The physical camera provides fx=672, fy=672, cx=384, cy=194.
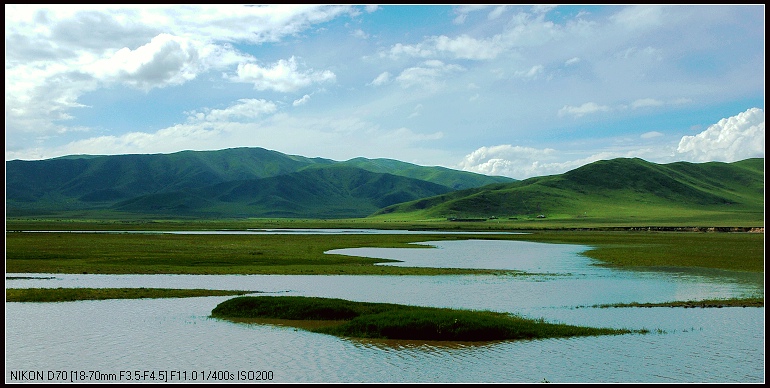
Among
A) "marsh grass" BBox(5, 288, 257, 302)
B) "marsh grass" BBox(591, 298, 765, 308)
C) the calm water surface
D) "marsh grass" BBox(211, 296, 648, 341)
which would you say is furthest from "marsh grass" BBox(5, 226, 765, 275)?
"marsh grass" BBox(211, 296, 648, 341)

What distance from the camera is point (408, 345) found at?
2947 centimetres

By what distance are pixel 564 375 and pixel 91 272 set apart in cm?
4685

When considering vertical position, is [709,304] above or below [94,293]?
below

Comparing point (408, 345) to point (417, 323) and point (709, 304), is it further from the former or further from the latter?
point (709, 304)

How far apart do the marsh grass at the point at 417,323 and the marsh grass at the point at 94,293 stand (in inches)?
338

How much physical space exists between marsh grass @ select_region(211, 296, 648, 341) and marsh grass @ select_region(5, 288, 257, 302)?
858cm

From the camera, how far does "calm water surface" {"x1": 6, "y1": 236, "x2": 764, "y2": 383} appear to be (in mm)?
24688

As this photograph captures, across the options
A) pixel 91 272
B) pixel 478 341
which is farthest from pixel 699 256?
pixel 91 272

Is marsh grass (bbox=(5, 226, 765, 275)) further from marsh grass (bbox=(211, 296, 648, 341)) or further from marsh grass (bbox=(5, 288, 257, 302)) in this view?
marsh grass (bbox=(211, 296, 648, 341))

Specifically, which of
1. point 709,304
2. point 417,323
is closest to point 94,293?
point 417,323

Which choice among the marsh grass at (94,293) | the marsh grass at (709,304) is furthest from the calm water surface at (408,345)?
the marsh grass at (94,293)

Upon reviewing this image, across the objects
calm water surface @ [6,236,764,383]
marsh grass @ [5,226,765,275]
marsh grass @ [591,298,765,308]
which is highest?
marsh grass @ [5,226,765,275]

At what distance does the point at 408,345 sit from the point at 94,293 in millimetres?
23869

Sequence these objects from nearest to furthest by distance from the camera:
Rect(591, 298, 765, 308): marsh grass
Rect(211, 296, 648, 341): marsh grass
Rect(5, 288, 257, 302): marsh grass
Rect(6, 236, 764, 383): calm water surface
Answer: Rect(6, 236, 764, 383): calm water surface
Rect(211, 296, 648, 341): marsh grass
Rect(591, 298, 765, 308): marsh grass
Rect(5, 288, 257, 302): marsh grass
